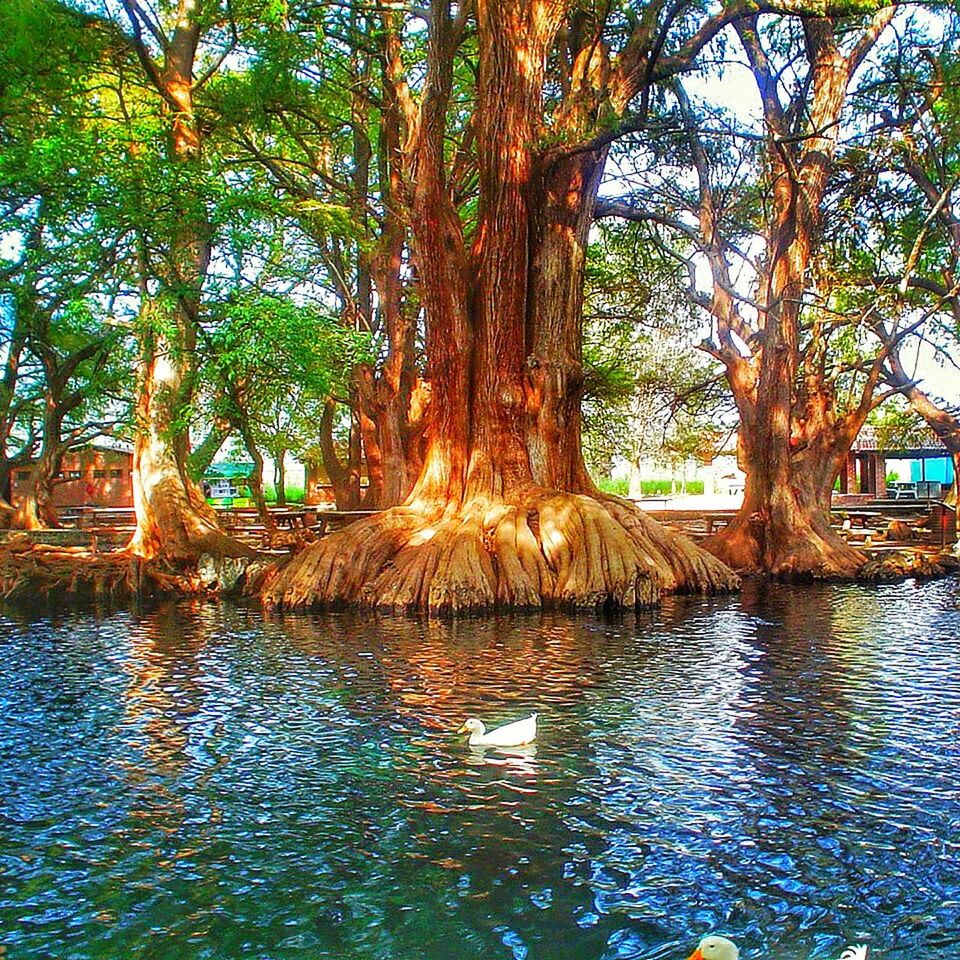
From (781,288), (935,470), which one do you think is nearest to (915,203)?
(781,288)

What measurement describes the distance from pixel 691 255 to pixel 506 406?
1046cm

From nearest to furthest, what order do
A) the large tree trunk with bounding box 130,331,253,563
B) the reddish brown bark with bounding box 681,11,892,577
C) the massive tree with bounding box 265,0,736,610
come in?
the massive tree with bounding box 265,0,736,610
the large tree trunk with bounding box 130,331,253,563
the reddish brown bark with bounding box 681,11,892,577

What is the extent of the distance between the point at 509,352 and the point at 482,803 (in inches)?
511

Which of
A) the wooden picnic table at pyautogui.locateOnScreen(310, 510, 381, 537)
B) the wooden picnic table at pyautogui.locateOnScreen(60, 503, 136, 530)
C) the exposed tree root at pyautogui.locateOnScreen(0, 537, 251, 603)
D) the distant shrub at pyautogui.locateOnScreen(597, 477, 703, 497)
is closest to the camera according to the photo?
the exposed tree root at pyautogui.locateOnScreen(0, 537, 251, 603)

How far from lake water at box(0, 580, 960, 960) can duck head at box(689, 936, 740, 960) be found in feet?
2.08

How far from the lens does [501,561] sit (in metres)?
18.2

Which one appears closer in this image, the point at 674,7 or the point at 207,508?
the point at 674,7

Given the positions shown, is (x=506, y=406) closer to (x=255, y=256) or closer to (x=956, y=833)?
(x=255, y=256)

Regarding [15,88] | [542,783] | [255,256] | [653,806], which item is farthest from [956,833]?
[15,88]

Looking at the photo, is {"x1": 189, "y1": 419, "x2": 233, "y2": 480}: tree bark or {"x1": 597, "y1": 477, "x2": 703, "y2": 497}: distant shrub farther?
{"x1": 597, "y1": 477, "x2": 703, "y2": 497}: distant shrub

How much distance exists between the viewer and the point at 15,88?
18234 mm

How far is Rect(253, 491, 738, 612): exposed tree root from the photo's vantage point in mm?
17844

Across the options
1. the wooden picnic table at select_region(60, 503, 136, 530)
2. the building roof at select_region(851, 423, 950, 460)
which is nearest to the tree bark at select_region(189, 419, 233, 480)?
the wooden picnic table at select_region(60, 503, 136, 530)

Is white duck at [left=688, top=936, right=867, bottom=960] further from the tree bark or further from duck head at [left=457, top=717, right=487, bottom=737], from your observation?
the tree bark
